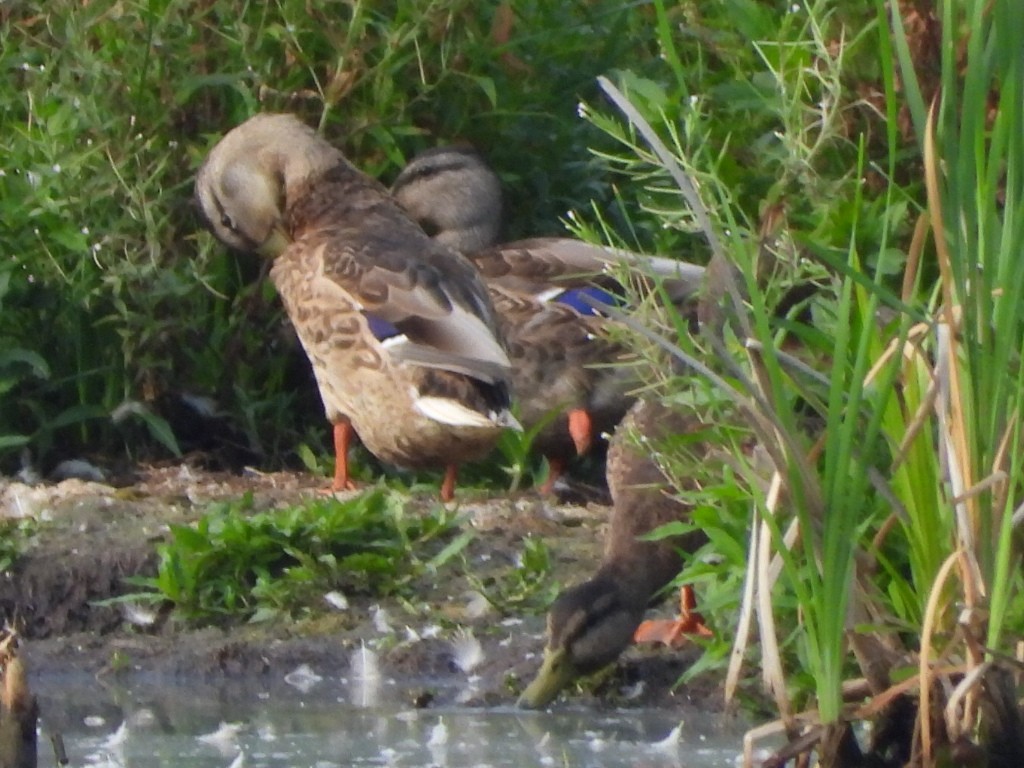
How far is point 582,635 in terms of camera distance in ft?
16.3

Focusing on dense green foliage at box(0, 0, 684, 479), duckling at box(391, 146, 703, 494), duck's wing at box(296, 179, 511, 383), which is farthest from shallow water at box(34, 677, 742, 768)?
duckling at box(391, 146, 703, 494)

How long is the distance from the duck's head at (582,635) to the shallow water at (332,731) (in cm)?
7

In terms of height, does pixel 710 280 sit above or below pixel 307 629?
above

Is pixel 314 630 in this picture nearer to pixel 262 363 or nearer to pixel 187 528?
pixel 187 528

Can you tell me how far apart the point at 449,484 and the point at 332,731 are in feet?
7.19

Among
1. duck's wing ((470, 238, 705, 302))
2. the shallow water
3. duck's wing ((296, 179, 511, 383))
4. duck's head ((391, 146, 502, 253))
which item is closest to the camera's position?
the shallow water

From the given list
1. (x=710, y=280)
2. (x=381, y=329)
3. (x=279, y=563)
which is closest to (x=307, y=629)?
(x=279, y=563)

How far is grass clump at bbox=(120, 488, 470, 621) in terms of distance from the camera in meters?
5.57

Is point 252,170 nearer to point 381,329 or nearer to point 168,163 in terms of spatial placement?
point 168,163

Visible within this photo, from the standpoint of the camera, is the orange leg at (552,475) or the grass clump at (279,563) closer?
the grass clump at (279,563)

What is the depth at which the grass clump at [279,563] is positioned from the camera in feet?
18.3

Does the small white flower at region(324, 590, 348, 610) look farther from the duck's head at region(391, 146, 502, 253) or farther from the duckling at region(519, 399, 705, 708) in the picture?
the duck's head at region(391, 146, 502, 253)

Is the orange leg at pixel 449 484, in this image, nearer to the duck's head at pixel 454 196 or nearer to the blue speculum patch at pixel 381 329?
the blue speculum patch at pixel 381 329

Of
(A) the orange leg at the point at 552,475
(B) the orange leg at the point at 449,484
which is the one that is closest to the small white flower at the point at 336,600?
(B) the orange leg at the point at 449,484
